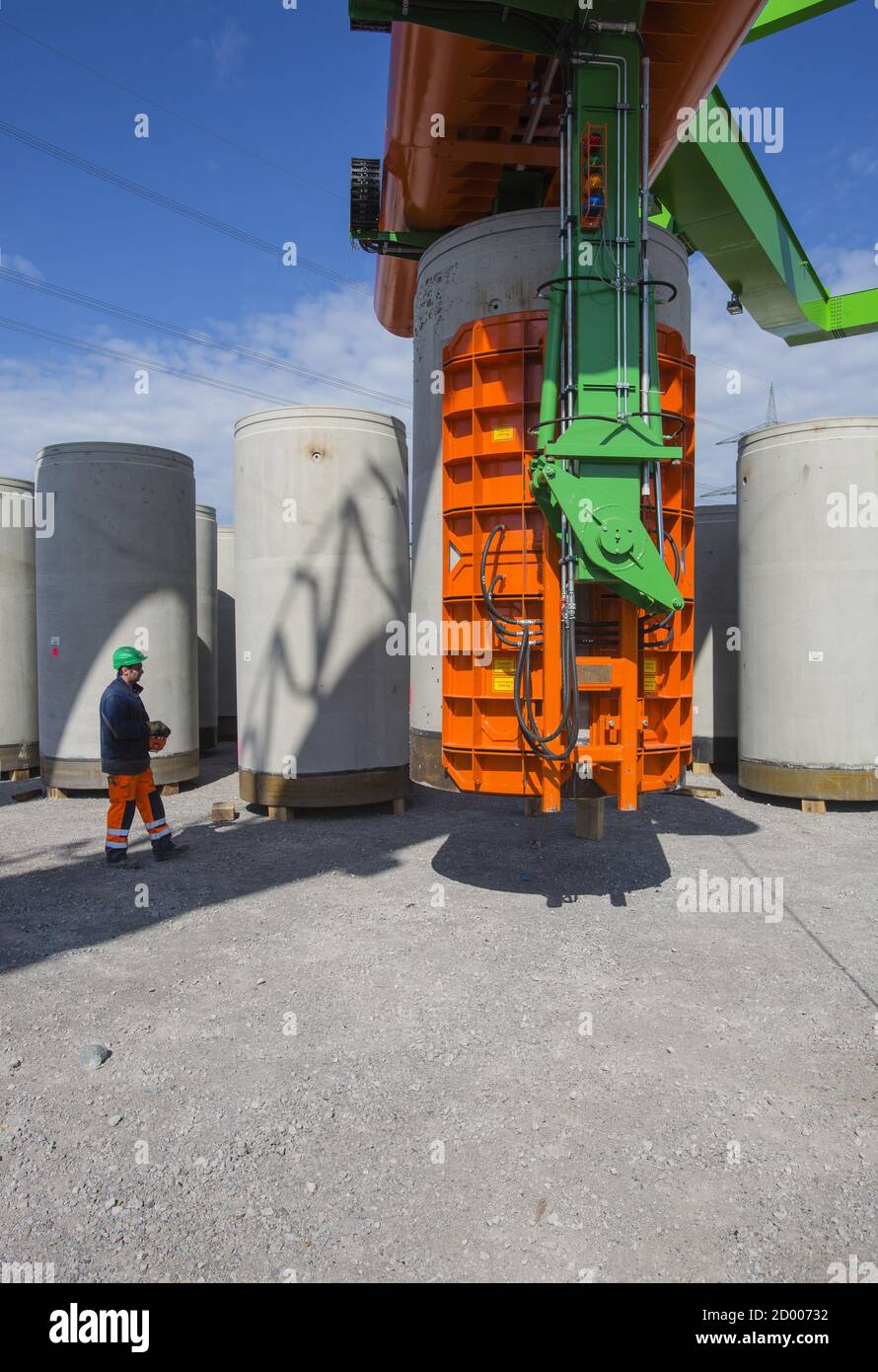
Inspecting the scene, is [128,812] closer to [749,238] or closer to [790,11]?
[749,238]

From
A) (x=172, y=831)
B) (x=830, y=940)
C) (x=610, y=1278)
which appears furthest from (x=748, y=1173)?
(x=172, y=831)

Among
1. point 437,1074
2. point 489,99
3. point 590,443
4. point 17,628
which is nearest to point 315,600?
point 590,443

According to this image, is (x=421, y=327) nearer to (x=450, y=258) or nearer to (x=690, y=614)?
(x=450, y=258)

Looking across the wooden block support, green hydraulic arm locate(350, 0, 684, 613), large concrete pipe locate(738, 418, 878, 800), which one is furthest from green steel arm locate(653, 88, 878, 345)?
the wooden block support

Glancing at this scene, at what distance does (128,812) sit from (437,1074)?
4444 mm

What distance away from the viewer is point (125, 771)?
7164 millimetres

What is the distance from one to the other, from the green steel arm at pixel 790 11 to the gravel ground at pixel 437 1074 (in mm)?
8040

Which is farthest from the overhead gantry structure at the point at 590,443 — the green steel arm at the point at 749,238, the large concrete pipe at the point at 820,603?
the large concrete pipe at the point at 820,603

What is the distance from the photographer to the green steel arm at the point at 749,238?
27.3 feet

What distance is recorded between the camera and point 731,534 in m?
11.4

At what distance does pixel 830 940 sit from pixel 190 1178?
4099 millimetres

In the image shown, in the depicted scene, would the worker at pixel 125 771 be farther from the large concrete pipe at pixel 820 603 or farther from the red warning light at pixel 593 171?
the large concrete pipe at pixel 820 603

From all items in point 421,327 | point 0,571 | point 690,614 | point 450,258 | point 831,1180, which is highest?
point 450,258

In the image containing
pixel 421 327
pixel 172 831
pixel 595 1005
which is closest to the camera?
pixel 595 1005
